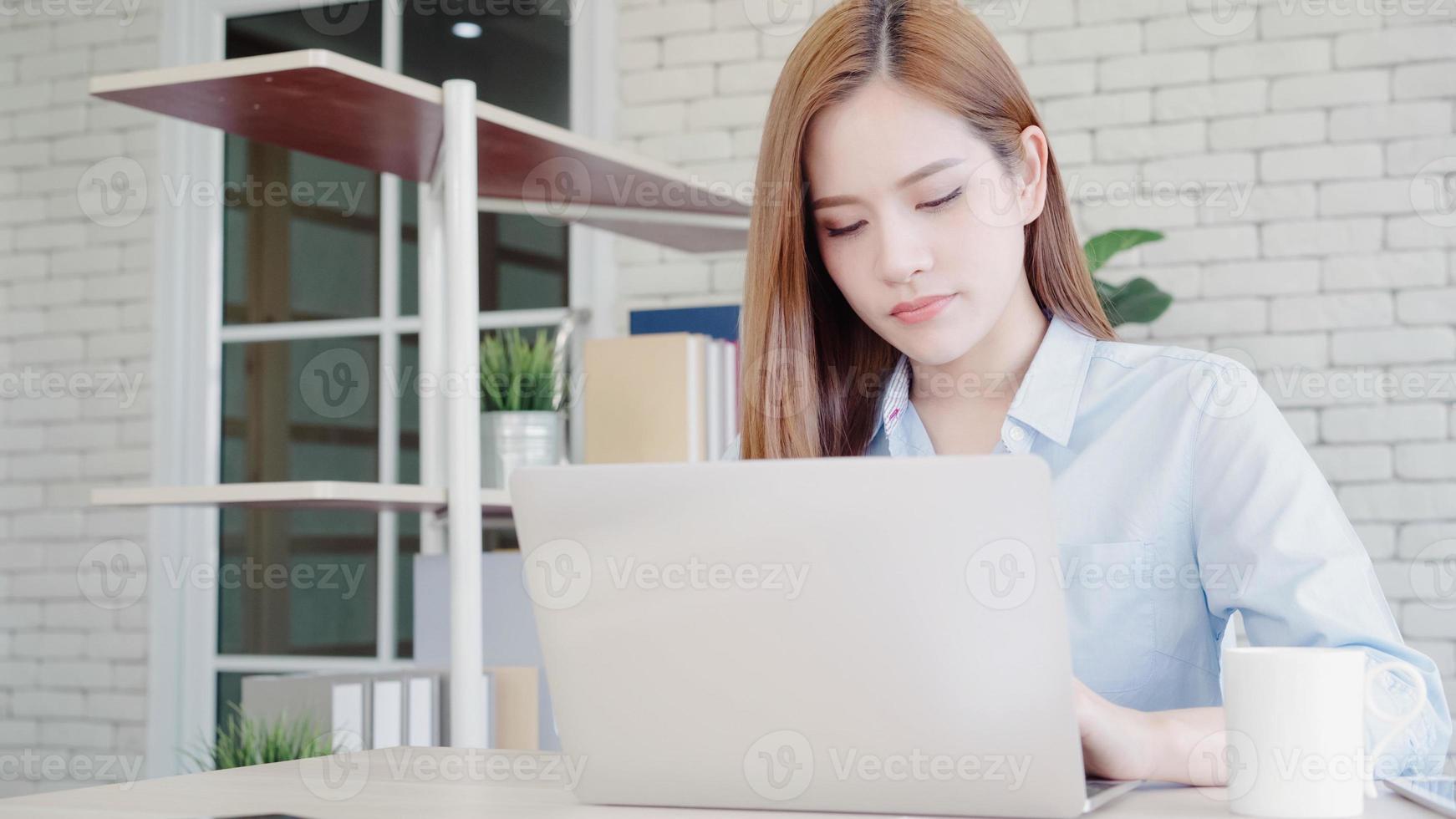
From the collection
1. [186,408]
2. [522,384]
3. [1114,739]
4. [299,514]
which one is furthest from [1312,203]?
[186,408]

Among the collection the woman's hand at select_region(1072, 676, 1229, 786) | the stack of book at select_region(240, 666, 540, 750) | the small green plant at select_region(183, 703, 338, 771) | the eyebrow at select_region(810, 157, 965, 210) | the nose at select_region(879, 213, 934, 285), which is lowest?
the small green plant at select_region(183, 703, 338, 771)

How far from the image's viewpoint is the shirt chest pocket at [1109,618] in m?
1.27

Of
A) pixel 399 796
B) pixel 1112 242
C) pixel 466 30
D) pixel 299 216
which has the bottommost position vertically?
pixel 399 796

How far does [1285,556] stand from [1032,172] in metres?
0.48

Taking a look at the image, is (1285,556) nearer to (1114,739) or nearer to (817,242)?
(1114,739)

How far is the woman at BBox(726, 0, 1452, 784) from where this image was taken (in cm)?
125

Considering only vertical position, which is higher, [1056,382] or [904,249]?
[904,249]

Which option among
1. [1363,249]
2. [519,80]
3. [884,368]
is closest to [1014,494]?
[884,368]

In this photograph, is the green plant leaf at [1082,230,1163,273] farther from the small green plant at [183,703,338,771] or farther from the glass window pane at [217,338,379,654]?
the glass window pane at [217,338,379,654]

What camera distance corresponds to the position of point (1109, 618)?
4.20 feet

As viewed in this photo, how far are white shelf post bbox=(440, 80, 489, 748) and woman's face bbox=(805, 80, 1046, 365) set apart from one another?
0.60 metres

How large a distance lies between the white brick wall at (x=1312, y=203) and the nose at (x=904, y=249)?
186 centimetres

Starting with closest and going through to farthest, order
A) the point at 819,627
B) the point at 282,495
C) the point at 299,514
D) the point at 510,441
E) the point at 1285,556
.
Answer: the point at 819,627 → the point at 1285,556 → the point at 282,495 → the point at 510,441 → the point at 299,514

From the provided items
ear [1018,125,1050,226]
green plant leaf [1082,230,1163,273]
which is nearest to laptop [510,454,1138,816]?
ear [1018,125,1050,226]
